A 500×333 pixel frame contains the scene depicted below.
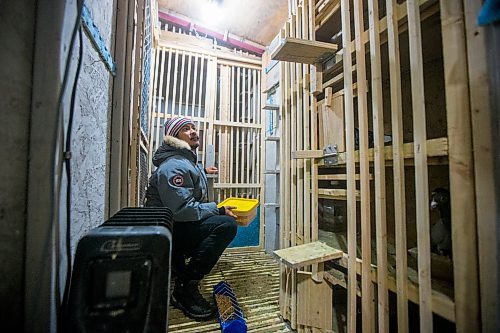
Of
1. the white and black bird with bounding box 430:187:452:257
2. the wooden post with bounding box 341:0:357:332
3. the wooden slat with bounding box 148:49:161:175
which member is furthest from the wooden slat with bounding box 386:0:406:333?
the wooden slat with bounding box 148:49:161:175

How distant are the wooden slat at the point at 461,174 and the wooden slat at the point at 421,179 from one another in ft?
0.30

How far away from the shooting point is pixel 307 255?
134 cm

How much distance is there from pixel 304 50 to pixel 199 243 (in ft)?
5.33

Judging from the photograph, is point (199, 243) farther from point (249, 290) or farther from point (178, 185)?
point (249, 290)

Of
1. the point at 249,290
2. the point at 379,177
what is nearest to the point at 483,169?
the point at 379,177

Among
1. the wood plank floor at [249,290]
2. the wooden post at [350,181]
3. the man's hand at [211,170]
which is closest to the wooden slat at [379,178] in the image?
the wooden post at [350,181]

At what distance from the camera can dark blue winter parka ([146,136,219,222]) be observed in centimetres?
175

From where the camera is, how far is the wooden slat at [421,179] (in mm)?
845

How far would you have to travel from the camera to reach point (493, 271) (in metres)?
0.68

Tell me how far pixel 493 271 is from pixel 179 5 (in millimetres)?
4003

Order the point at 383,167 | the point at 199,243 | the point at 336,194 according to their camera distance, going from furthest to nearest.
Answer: the point at 199,243, the point at 336,194, the point at 383,167

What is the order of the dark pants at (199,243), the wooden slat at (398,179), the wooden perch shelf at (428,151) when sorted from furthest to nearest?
1. the dark pants at (199,243)
2. the wooden slat at (398,179)
3. the wooden perch shelf at (428,151)

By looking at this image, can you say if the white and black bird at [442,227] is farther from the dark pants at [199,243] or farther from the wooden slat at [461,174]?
the dark pants at [199,243]

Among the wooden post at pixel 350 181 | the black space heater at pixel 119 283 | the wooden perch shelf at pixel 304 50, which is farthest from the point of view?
the wooden perch shelf at pixel 304 50
